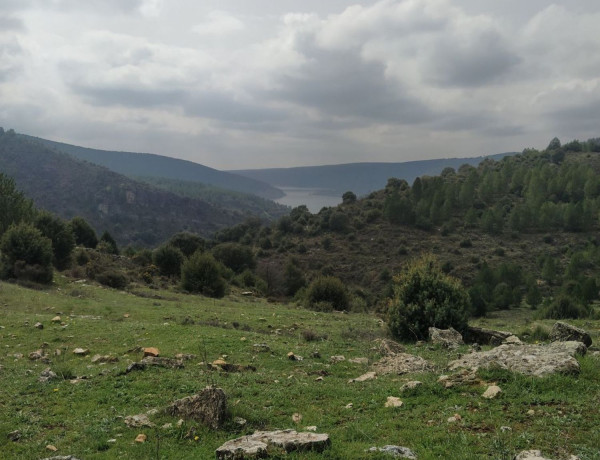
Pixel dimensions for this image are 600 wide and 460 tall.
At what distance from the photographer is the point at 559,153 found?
11844cm


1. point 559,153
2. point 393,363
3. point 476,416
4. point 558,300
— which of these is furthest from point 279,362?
point 559,153

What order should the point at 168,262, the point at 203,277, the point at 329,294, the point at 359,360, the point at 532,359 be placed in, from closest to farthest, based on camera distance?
1. the point at 532,359
2. the point at 359,360
3. the point at 329,294
4. the point at 203,277
5. the point at 168,262

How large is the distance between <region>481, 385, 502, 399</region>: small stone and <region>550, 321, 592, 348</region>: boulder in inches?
262

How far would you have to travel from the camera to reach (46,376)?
1071 centimetres

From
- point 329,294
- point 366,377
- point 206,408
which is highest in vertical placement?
point 206,408

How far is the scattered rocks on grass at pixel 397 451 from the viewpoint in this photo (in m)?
Answer: 5.86

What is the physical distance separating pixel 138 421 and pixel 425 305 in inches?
456

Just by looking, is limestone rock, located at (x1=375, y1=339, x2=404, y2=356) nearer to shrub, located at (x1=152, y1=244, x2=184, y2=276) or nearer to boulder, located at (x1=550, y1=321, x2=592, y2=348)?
boulder, located at (x1=550, y1=321, x2=592, y2=348)

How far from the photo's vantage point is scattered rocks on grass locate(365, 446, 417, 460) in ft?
19.2

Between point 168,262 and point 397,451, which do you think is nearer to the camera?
point 397,451

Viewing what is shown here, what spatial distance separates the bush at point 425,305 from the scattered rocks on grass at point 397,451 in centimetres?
1027

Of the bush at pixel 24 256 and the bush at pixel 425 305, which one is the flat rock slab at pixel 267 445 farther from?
the bush at pixel 24 256

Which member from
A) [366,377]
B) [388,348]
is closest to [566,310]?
[388,348]

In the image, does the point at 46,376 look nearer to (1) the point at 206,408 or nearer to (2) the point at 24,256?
(1) the point at 206,408
